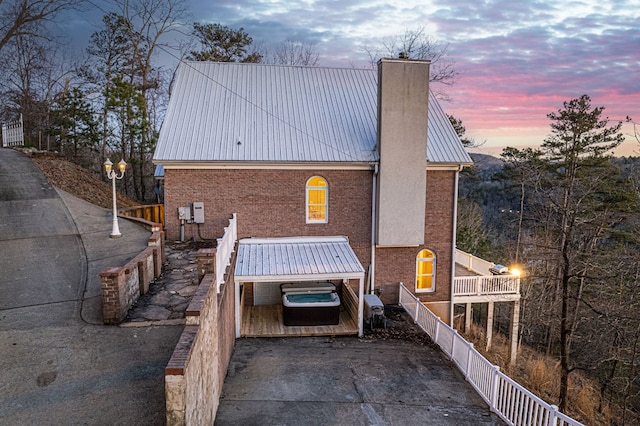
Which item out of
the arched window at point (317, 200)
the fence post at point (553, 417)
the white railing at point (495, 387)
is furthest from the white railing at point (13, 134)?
the fence post at point (553, 417)

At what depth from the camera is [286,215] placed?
1477 cm

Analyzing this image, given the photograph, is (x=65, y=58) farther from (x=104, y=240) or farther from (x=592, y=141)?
(x=592, y=141)

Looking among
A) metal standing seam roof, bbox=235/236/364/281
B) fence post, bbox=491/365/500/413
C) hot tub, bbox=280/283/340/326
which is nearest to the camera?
fence post, bbox=491/365/500/413

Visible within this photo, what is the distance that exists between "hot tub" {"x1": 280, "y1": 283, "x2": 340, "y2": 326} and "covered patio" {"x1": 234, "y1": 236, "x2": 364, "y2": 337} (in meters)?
0.19

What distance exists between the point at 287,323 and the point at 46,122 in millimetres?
21836

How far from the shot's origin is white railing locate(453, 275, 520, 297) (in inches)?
632

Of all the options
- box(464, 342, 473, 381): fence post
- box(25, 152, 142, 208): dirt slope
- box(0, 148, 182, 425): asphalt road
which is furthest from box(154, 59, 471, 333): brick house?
box(25, 152, 142, 208): dirt slope

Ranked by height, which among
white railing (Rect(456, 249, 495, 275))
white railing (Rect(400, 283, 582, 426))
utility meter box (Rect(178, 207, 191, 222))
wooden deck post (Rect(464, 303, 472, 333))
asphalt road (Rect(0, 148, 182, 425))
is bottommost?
wooden deck post (Rect(464, 303, 472, 333))

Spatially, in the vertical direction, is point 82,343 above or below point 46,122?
below

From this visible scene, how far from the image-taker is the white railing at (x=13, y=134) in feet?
75.3

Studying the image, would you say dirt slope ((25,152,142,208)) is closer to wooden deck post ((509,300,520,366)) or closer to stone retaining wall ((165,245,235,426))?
stone retaining wall ((165,245,235,426))

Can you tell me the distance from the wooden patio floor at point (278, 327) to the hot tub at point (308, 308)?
0.17m

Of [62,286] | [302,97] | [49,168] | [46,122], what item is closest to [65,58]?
[46,122]

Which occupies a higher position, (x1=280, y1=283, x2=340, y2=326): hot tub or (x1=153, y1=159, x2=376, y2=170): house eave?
(x1=153, y1=159, x2=376, y2=170): house eave
